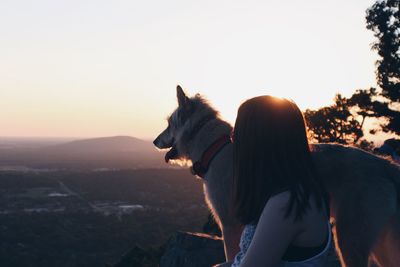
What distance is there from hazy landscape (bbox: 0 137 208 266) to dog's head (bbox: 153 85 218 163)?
30.2 m

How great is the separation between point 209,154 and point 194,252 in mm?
4098

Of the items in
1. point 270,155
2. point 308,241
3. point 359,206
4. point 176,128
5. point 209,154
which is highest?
point 176,128

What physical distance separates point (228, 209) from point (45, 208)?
59.2 m

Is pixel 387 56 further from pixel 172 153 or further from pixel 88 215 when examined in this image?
pixel 88 215

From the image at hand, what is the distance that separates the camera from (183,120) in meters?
6.76

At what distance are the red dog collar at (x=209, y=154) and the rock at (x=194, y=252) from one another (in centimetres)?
362

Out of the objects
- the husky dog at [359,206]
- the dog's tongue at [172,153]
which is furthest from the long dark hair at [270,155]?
the dog's tongue at [172,153]

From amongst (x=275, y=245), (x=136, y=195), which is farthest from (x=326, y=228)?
(x=136, y=195)

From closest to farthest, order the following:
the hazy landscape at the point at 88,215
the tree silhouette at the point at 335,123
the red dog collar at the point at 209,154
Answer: the red dog collar at the point at 209,154 → the tree silhouette at the point at 335,123 → the hazy landscape at the point at 88,215

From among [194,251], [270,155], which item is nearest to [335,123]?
[194,251]

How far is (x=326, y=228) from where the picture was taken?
8.05 ft

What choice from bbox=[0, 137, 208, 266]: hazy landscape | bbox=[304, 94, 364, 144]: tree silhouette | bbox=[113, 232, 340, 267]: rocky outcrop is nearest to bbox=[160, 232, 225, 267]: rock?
bbox=[113, 232, 340, 267]: rocky outcrop

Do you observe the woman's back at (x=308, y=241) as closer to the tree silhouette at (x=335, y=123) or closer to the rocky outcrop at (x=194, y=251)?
the rocky outcrop at (x=194, y=251)

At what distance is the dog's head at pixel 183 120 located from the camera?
6.56 m
